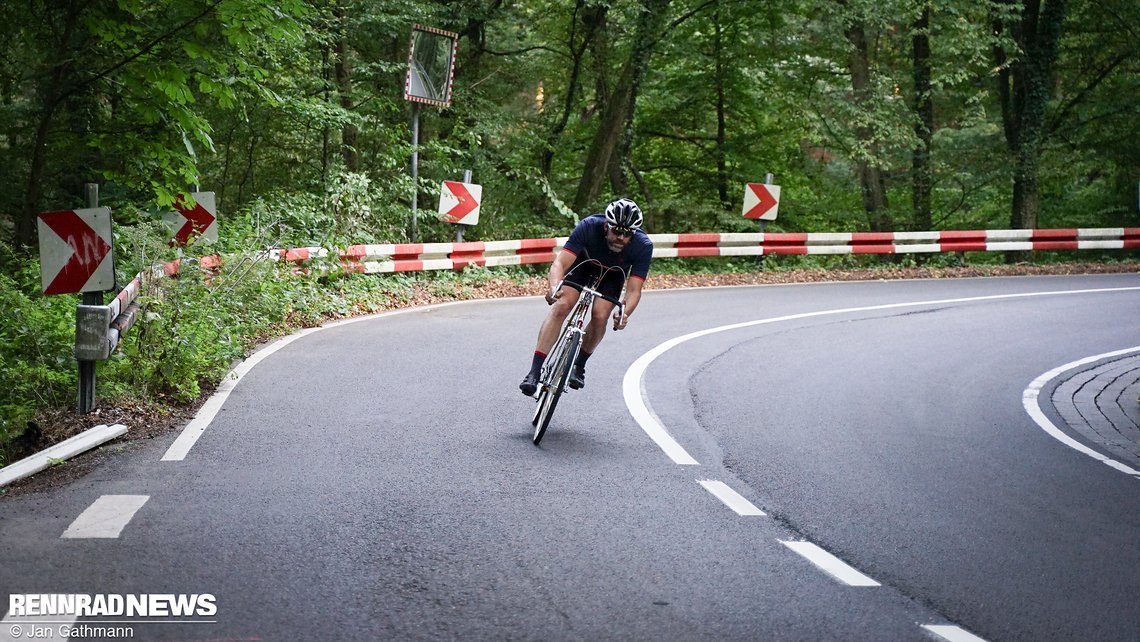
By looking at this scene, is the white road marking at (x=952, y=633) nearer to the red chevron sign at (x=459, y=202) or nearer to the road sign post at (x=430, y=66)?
the road sign post at (x=430, y=66)

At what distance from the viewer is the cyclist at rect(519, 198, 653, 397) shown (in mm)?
8531

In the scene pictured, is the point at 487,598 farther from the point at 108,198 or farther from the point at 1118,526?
the point at 108,198

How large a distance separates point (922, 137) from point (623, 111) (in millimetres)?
8493

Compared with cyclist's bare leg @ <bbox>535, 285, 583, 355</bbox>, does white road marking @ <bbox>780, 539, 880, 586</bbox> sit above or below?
below

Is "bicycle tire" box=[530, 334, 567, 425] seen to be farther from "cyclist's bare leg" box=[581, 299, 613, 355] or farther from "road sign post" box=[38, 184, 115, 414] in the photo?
"road sign post" box=[38, 184, 115, 414]

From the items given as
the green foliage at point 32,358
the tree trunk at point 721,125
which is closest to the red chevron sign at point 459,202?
the green foliage at point 32,358

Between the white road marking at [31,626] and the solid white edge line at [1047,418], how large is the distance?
7.00m

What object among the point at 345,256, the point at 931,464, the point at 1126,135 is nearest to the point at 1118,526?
the point at 931,464

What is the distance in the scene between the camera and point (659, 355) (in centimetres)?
1252

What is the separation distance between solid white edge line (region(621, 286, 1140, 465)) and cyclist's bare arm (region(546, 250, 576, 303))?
51.2 inches

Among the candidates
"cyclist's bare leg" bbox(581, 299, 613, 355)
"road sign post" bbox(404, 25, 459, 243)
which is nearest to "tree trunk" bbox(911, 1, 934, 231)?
"road sign post" bbox(404, 25, 459, 243)

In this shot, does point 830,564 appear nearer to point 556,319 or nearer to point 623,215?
point 623,215

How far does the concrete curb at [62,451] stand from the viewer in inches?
263

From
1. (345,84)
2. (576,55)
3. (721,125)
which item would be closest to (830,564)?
(345,84)
